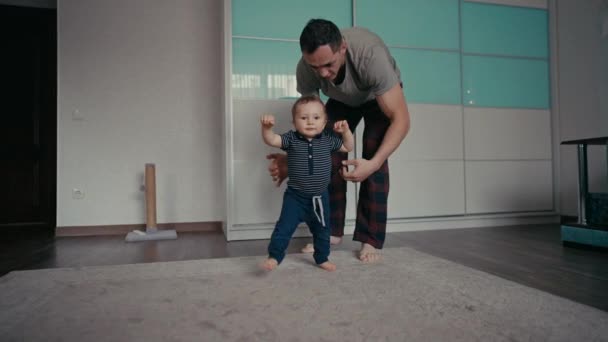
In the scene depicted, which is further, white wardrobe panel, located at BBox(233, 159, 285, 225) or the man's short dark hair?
white wardrobe panel, located at BBox(233, 159, 285, 225)

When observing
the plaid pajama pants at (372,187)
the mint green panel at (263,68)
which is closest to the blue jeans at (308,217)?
the plaid pajama pants at (372,187)

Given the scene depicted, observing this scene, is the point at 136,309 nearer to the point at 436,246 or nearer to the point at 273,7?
the point at 436,246

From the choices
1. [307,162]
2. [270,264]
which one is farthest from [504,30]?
[270,264]

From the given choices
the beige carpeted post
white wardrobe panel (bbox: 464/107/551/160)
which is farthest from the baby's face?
white wardrobe panel (bbox: 464/107/551/160)

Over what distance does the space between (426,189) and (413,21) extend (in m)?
1.21

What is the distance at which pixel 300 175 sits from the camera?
1.47m

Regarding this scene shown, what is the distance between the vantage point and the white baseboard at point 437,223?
93.4 inches

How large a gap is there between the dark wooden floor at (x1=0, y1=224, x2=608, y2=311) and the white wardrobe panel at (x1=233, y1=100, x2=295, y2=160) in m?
0.58

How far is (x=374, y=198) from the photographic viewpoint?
167 centimetres

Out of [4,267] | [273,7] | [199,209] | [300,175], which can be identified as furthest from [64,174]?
[300,175]

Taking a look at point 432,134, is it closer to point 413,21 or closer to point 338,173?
point 413,21

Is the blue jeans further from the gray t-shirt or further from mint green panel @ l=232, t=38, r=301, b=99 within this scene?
mint green panel @ l=232, t=38, r=301, b=99

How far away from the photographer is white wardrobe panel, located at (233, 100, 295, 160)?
2391 mm

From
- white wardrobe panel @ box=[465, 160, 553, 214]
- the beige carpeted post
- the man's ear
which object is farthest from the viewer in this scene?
white wardrobe panel @ box=[465, 160, 553, 214]
